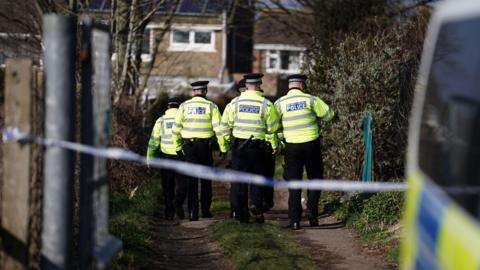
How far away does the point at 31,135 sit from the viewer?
20.4ft

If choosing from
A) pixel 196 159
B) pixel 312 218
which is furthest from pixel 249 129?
pixel 312 218

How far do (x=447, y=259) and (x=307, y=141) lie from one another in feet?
27.5

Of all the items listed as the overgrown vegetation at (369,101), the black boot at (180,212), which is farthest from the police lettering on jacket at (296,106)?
the black boot at (180,212)

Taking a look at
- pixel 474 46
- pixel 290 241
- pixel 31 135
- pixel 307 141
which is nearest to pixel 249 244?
pixel 290 241

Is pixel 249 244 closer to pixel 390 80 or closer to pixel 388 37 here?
pixel 390 80

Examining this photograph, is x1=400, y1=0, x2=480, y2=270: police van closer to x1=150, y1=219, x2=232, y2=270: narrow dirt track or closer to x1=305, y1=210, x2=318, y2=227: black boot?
x1=150, y1=219, x2=232, y2=270: narrow dirt track

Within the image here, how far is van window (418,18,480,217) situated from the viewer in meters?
3.94

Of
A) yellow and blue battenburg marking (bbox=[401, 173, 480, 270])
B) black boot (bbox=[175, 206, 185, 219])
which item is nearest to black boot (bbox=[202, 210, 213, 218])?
black boot (bbox=[175, 206, 185, 219])

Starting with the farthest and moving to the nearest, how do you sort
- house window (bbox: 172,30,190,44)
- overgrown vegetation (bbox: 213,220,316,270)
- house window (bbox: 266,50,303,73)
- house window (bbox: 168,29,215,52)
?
house window (bbox: 266,50,303,73), house window (bbox: 168,29,215,52), house window (bbox: 172,30,190,44), overgrown vegetation (bbox: 213,220,316,270)

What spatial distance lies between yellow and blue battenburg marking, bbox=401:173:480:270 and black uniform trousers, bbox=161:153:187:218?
9.15m

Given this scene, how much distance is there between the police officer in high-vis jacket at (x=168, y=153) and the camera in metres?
14.1

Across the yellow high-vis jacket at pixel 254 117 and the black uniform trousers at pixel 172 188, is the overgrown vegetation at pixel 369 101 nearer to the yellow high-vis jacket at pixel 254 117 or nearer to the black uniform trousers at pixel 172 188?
→ the yellow high-vis jacket at pixel 254 117

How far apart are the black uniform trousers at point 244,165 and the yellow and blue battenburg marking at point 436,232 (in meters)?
7.42

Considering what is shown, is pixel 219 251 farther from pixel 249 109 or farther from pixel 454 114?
pixel 454 114
